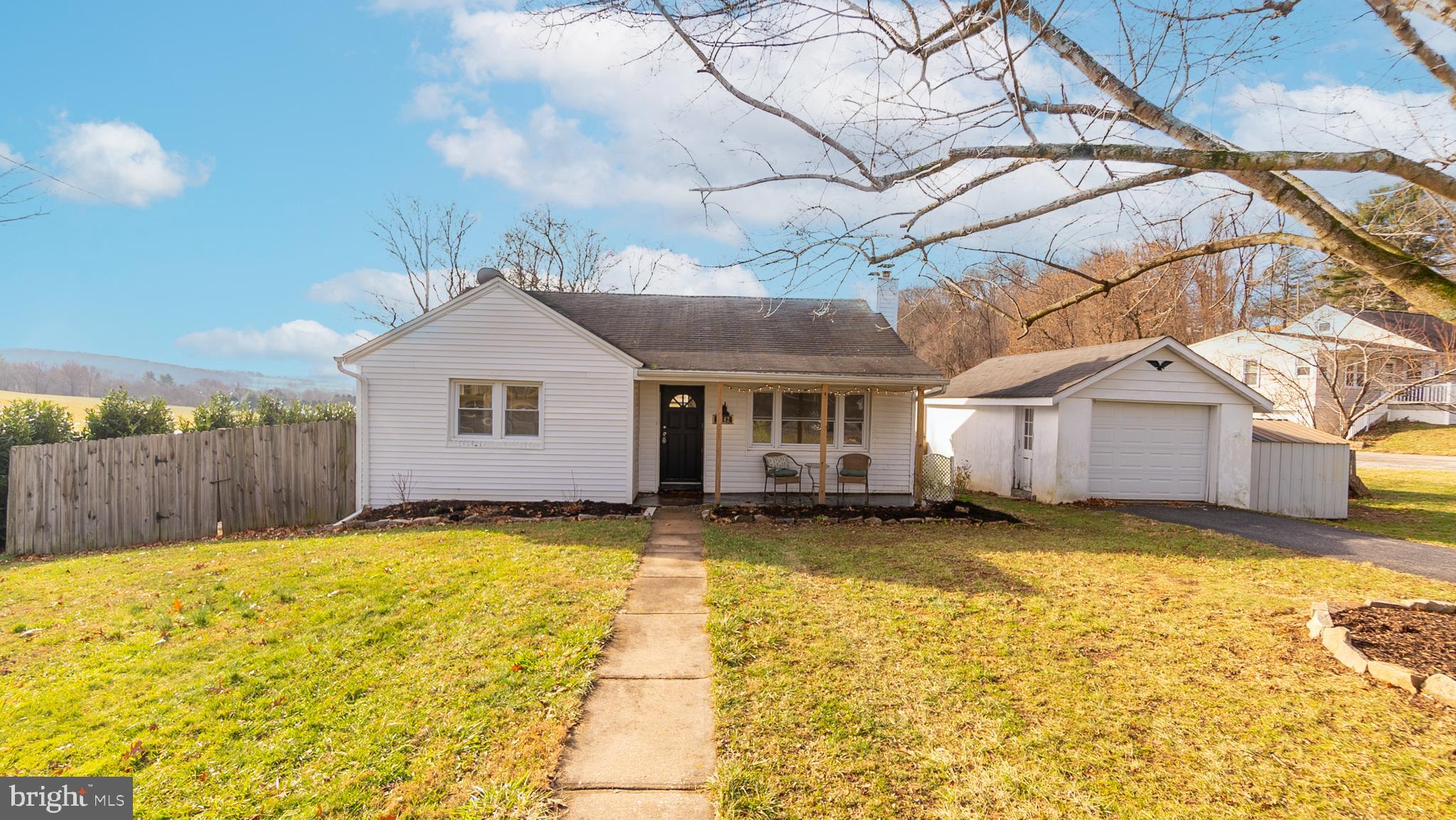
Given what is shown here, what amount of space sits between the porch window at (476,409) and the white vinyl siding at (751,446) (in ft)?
9.62

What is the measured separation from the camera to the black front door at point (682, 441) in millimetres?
13273

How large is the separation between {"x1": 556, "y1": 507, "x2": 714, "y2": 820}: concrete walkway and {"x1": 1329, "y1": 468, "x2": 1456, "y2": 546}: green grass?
12525mm

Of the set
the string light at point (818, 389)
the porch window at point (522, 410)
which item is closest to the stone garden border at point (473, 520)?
the porch window at point (522, 410)

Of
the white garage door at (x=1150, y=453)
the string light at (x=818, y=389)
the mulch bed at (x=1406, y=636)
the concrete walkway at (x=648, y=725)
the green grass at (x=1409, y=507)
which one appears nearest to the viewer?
the concrete walkway at (x=648, y=725)

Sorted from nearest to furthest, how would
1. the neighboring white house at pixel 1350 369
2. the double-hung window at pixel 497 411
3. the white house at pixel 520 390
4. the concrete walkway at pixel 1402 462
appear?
the white house at pixel 520 390
the double-hung window at pixel 497 411
the neighboring white house at pixel 1350 369
the concrete walkway at pixel 1402 462

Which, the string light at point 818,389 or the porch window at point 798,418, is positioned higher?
the string light at point 818,389

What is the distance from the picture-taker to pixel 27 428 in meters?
11.2

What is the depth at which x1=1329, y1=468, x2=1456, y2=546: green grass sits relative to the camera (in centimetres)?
1102

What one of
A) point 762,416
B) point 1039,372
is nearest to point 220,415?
point 762,416

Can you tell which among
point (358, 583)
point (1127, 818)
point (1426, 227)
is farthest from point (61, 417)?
point (1426, 227)

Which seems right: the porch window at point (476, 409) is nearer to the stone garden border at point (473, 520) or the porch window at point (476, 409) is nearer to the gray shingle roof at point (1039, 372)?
the stone garden border at point (473, 520)

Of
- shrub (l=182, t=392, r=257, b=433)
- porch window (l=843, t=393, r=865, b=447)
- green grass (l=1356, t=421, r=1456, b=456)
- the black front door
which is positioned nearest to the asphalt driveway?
porch window (l=843, t=393, r=865, b=447)

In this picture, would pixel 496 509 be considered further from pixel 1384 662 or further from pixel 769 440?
pixel 1384 662

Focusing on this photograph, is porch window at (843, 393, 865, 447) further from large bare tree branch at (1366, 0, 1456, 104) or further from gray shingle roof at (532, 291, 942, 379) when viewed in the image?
large bare tree branch at (1366, 0, 1456, 104)
